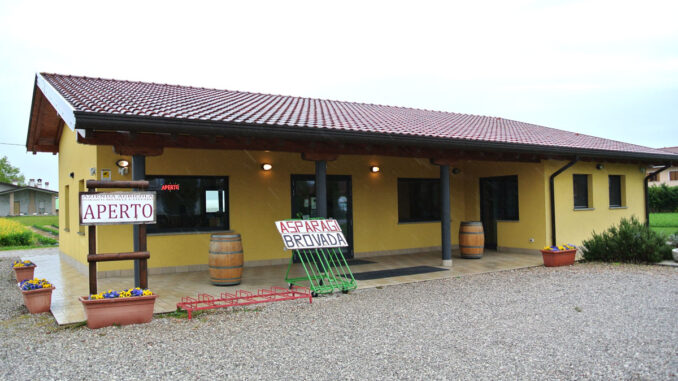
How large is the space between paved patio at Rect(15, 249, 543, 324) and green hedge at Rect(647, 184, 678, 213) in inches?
981

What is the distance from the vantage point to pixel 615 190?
41.8 feet

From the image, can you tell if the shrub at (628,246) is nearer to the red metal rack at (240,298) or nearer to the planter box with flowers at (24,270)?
the red metal rack at (240,298)

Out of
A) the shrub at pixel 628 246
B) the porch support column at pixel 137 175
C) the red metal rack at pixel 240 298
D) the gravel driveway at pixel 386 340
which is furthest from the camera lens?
the shrub at pixel 628 246

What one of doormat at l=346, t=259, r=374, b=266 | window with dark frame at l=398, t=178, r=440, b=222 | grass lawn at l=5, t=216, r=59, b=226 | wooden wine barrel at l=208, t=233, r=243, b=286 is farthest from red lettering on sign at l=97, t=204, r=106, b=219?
grass lawn at l=5, t=216, r=59, b=226

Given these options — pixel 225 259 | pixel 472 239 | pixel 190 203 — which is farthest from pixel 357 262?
pixel 190 203

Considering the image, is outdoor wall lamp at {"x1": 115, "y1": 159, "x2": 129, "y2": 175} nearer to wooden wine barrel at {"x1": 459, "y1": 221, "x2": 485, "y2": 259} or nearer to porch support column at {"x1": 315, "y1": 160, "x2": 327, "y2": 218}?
porch support column at {"x1": 315, "y1": 160, "x2": 327, "y2": 218}

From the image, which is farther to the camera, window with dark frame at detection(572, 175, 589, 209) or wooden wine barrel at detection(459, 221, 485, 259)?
window with dark frame at detection(572, 175, 589, 209)

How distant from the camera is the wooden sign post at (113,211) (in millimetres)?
5504

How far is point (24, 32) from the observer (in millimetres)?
22266

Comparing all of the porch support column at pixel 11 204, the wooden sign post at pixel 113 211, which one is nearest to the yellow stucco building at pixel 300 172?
the wooden sign post at pixel 113 211

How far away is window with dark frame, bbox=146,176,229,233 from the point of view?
9148 mm

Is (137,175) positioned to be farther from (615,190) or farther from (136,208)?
(615,190)

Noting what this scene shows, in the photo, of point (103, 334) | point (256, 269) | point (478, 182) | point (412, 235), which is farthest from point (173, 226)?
point (478, 182)

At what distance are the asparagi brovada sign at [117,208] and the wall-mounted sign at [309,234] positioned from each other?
5.87 feet
